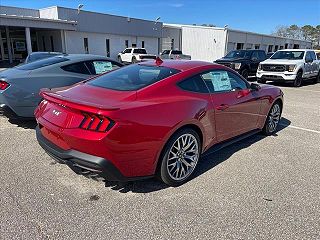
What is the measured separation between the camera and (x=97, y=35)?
99.3 feet

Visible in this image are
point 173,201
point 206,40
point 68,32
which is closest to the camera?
point 173,201

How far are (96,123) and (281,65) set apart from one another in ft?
41.0

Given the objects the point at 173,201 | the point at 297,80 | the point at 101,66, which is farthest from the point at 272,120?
the point at 297,80

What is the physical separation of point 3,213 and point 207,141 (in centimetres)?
250

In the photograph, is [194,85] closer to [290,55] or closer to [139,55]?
[290,55]

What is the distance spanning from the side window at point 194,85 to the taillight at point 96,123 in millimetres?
1165

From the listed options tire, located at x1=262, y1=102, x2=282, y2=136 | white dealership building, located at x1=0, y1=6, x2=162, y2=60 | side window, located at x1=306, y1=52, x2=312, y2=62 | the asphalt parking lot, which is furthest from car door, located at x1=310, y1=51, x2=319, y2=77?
white dealership building, located at x1=0, y1=6, x2=162, y2=60

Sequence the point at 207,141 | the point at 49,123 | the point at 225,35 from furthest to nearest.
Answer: the point at 225,35
the point at 207,141
the point at 49,123

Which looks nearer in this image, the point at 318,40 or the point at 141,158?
the point at 141,158

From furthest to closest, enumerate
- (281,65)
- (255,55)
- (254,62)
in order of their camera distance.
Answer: (255,55) < (254,62) < (281,65)

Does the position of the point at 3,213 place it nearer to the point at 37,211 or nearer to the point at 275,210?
the point at 37,211

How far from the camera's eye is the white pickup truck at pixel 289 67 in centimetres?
1298

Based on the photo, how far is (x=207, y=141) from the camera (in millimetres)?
3768

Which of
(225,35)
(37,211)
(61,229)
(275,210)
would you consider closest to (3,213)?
(37,211)
